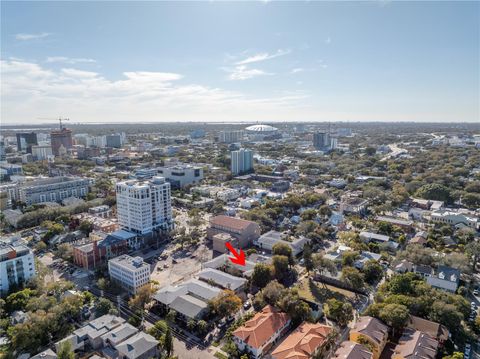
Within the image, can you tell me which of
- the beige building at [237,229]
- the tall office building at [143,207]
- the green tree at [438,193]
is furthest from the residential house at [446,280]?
the tall office building at [143,207]

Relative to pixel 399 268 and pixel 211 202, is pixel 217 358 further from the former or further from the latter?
pixel 211 202

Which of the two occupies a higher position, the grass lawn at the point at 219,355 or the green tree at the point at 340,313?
the green tree at the point at 340,313

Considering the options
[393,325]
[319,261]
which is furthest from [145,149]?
[393,325]

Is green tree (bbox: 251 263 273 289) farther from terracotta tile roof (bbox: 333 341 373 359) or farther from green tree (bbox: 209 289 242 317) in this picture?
terracotta tile roof (bbox: 333 341 373 359)

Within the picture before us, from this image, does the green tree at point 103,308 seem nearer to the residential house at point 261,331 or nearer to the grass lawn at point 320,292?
the residential house at point 261,331

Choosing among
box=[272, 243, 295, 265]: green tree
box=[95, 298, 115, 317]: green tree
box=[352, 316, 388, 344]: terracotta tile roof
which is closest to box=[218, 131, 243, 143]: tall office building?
box=[272, 243, 295, 265]: green tree

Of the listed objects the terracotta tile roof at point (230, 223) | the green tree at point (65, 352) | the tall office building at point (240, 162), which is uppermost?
the tall office building at point (240, 162)

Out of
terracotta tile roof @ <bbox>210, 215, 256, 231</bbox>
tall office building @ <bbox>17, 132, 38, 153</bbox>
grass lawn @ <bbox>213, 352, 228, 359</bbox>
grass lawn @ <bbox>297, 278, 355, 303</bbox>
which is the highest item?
tall office building @ <bbox>17, 132, 38, 153</bbox>
